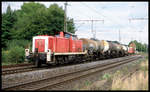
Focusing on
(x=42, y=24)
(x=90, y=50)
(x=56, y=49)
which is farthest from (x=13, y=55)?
(x=42, y=24)

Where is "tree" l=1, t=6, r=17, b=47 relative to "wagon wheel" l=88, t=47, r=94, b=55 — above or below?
above

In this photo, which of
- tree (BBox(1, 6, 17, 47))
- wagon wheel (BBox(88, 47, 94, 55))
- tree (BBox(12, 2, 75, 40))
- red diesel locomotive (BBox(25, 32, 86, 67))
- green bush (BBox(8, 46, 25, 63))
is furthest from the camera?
tree (BBox(12, 2, 75, 40))

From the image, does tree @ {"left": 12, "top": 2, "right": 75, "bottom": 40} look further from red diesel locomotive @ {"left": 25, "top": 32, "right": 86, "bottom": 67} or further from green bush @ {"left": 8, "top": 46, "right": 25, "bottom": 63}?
red diesel locomotive @ {"left": 25, "top": 32, "right": 86, "bottom": 67}

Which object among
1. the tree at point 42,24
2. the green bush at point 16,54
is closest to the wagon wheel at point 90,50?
the green bush at point 16,54

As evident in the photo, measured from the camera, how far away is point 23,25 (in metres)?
45.6

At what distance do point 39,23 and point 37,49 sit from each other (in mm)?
26808

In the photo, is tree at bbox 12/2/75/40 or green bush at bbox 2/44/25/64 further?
tree at bbox 12/2/75/40

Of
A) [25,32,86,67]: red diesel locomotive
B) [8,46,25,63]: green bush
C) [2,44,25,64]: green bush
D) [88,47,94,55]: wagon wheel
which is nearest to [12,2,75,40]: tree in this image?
[88,47,94,55]: wagon wheel

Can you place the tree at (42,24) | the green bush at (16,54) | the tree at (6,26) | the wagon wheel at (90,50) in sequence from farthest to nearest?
the tree at (42,24), the tree at (6,26), the wagon wheel at (90,50), the green bush at (16,54)

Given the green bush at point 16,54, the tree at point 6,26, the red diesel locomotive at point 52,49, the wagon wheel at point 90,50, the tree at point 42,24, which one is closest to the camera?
the red diesel locomotive at point 52,49

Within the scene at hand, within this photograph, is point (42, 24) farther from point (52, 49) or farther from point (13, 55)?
point (52, 49)

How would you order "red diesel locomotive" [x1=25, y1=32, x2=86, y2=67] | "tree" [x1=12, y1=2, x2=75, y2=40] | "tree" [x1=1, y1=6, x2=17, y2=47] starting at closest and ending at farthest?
"red diesel locomotive" [x1=25, y1=32, x2=86, y2=67]
"tree" [x1=1, y1=6, x2=17, y2=47]
"tree" [x1=12, y1=2, x2=75, y2=40]

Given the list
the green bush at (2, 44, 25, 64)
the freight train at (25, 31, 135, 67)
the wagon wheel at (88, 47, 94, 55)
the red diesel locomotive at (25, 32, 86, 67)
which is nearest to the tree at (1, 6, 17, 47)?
the green bush at (2, 44, 25, 64)

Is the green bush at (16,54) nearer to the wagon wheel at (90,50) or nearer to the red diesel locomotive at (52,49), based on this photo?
the red diesel locomotive at (52,49)
